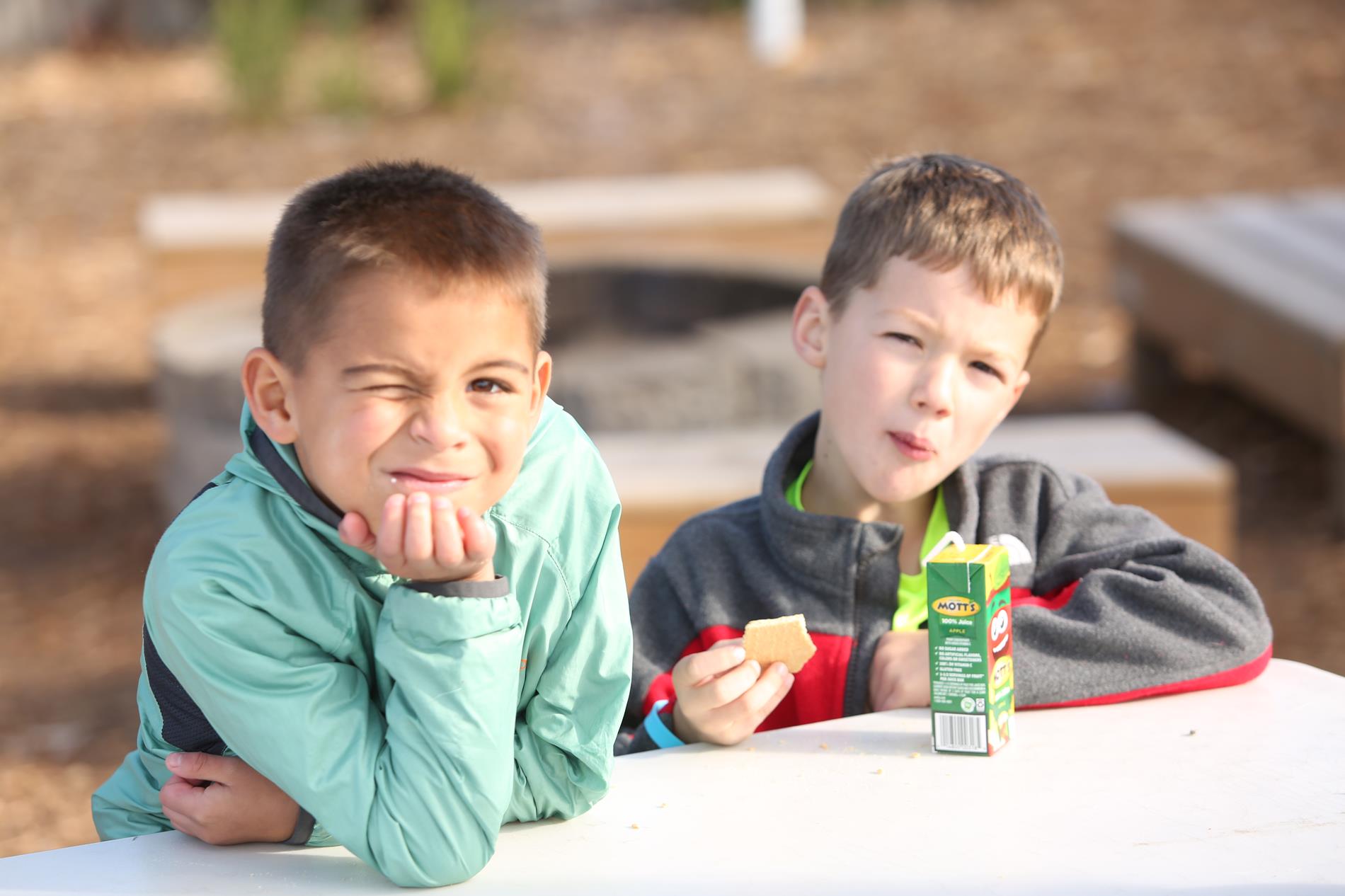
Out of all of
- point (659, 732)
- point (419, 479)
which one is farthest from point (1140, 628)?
point (419, 479)

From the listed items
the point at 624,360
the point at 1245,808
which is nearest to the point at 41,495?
the point at 624,360

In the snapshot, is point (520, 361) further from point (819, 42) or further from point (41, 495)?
point (819, 42)

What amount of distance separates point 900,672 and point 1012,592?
24 centimetres

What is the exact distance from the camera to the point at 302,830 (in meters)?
1.55

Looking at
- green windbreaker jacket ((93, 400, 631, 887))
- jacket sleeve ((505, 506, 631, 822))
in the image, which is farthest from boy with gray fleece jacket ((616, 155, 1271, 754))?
green windbreaker jacket ((93, 400, 631, 887))

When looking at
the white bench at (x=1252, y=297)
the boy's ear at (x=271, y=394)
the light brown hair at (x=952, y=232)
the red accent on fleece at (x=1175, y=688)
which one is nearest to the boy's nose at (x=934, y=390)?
the light brown hair at (x=952, y=232)

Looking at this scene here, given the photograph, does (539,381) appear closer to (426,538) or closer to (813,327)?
(426,538)

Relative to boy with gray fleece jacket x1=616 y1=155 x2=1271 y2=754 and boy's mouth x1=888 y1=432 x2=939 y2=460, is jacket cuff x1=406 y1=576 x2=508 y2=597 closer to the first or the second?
boy with gray fleece jacket x1=616 y1=155 x2=1271 y2=754

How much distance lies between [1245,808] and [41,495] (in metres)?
5.70

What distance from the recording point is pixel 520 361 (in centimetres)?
148

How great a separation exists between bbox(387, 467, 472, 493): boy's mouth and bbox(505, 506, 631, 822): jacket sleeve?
0.77ft

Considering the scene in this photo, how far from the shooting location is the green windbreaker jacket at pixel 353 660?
1437mm

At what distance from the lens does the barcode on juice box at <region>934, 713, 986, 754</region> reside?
1727mm

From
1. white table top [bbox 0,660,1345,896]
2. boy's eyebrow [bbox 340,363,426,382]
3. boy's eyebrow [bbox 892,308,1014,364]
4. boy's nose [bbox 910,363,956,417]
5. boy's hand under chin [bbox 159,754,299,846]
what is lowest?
white table top [bbox 0,660,1345,896]
